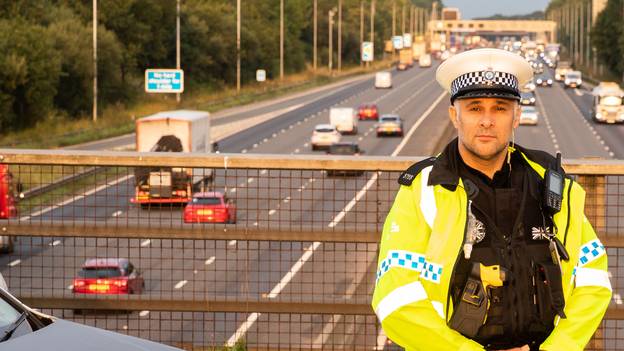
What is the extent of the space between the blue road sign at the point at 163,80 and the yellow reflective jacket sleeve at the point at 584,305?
8632 cm

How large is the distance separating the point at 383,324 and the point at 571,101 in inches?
5190

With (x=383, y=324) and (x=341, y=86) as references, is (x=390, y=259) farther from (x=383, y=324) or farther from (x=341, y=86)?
(x=341, y=86)

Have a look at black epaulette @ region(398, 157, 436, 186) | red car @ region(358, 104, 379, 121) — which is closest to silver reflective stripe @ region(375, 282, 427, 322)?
black epaulette @ region(398, 157, 436, 186)

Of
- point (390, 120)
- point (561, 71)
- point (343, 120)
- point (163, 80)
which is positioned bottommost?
point (561, 71)

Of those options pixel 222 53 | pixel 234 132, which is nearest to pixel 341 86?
pixel 222 53

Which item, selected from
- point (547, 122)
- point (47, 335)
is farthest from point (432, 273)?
point (547, 122)

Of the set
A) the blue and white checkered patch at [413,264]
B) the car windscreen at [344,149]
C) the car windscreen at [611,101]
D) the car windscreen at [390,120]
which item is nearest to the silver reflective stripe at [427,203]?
the blue and white checkered patch at [413,264]

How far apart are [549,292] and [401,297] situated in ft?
1.99

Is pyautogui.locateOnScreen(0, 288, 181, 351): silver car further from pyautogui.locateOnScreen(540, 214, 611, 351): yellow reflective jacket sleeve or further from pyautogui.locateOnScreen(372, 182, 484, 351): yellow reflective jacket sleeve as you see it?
pyautogui.locateOnScreen(540, 214, 611, 351): yellow reflective jacket sleeve

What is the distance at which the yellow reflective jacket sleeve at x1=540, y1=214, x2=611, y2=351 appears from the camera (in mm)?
5414

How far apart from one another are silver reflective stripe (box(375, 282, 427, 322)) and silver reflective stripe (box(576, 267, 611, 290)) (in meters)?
0.69

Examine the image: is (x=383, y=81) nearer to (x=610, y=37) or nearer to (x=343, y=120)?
(x=610, y=37)

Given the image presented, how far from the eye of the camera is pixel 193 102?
384ft

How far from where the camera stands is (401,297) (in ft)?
17.6
